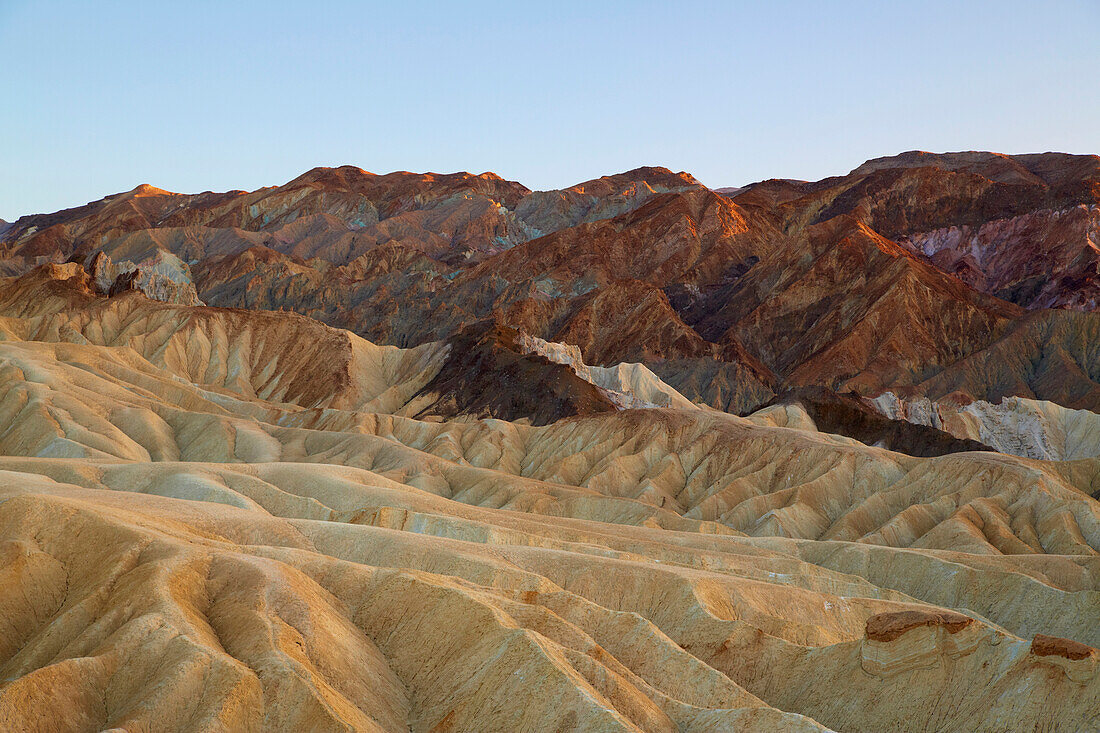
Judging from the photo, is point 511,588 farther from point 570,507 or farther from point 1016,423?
point 1016,423

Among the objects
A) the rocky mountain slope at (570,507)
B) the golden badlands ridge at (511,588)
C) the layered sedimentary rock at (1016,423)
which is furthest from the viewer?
the layered sedimentary rock at (1016,423)

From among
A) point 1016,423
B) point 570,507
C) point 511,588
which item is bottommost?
point 1016,423

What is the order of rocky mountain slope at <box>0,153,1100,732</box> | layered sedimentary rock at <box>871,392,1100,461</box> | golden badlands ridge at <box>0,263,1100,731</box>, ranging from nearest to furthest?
golden badlands ridge at <box>0,263,1100,731</box> → rocky mountain slope at <box>0,153,1100,732</box> → layered sedimentary rock at <box>871,392,1100,461</box>

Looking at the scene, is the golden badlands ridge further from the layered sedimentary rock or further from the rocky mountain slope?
the layered sedimentary rock

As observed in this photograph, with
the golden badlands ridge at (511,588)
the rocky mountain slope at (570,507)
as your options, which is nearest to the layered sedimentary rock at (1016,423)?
the rocky mountain slope at (570,507)

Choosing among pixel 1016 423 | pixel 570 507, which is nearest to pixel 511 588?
pixel 570 507

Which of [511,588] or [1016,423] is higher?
[511,588]

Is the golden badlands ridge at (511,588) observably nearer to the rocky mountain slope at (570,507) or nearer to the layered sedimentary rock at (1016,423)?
the rocky mountain slope at (570,507)

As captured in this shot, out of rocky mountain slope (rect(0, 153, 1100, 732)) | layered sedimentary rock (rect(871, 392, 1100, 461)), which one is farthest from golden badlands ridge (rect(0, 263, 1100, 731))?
layered sedimentary rock (rect(871, 392, 1100, 461))

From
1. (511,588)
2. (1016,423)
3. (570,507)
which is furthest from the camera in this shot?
(1016,423)
